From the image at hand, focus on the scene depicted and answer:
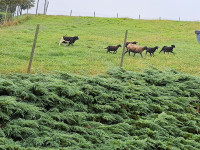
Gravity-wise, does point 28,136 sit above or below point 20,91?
below

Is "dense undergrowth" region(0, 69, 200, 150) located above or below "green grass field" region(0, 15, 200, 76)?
below

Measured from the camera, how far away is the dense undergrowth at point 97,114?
8117mm

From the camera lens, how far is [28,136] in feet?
26.2

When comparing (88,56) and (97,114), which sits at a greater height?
(88,56)

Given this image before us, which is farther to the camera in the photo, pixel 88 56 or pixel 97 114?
pixel 88 56

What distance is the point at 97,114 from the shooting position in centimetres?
992

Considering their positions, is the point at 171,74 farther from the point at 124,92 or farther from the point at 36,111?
the point at 36,111

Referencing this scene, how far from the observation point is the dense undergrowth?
8117 millimetres

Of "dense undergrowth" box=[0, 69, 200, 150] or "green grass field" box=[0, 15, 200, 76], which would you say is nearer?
"dense undergrowth" box=[0, 69, 200, 150]

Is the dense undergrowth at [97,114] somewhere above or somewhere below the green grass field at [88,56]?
below

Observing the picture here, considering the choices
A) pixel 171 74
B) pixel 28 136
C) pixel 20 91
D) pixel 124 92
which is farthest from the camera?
pixel 171 74

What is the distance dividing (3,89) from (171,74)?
25.6ft

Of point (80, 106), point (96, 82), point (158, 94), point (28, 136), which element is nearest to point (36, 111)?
point (28, 136)

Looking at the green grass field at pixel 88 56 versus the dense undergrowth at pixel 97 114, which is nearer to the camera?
the dense undergrowth at pixel 97 114
